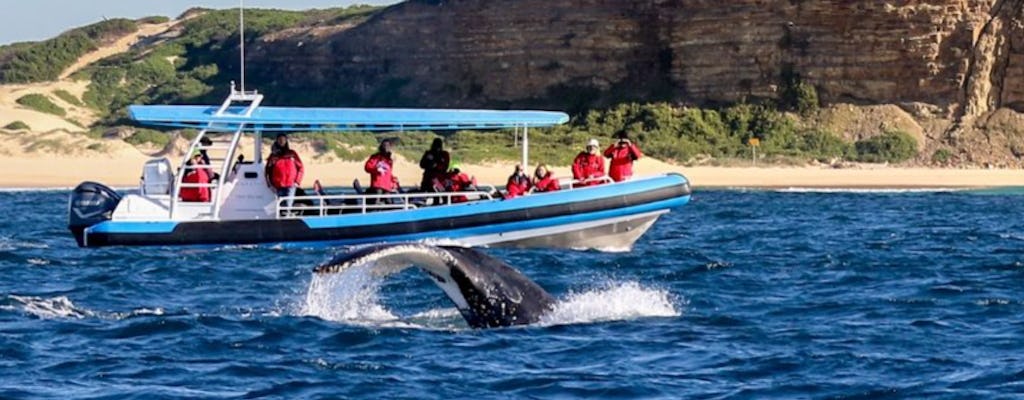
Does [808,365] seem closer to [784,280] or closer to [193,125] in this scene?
[784,280]

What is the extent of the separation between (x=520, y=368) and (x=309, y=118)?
41.1ft

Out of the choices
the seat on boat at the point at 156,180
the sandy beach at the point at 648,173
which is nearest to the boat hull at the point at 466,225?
the seat on boat at the point at 156,180

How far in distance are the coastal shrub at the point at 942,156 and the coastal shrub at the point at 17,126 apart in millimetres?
26337

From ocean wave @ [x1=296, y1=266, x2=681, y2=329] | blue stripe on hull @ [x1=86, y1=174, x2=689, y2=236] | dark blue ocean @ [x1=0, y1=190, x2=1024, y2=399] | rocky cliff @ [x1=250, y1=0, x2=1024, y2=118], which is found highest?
rocky cliff @ [x1=250, y1=0, x2=1024, y2=118]

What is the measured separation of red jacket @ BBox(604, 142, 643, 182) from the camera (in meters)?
Answer: 24.8

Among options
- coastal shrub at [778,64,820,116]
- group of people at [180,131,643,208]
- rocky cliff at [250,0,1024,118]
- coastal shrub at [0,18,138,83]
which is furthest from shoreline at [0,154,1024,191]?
coastal shrub at [0,18,138,83]

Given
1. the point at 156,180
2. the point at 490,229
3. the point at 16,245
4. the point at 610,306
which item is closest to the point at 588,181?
the point at 490,229

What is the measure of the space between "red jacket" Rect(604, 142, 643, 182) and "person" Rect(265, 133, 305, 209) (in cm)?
390

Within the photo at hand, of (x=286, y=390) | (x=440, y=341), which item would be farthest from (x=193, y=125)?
(x=286, y=390)

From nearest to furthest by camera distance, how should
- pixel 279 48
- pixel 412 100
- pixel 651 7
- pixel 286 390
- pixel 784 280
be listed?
pixel 286 390
pixel 784 280
pixel 651 7
pixel 412 100
pixel 279 48

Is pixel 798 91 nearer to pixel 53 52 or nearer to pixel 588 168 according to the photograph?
pixel 588 168

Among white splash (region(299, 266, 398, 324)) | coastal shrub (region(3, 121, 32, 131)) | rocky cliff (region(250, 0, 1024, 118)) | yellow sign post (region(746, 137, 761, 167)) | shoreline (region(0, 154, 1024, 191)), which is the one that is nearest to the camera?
white splash (region(299, 266, 398, 324))

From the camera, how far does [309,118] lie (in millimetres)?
24641

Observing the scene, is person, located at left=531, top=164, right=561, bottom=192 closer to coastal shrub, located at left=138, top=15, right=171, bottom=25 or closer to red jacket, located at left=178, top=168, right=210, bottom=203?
red jacket, located at left=178, top=168, right=210, bottom=203
